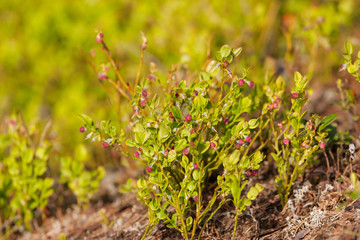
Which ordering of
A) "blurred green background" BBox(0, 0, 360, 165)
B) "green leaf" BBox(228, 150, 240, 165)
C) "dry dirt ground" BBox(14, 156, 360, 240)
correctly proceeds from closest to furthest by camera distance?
"green leaf" BBox(228, 150, 240, 165) < "dry dirt ground" BBox(14, 156, 360, 240) < "blurred green background" BBox(0, 0, 360, 165)

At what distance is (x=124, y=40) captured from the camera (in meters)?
4.35

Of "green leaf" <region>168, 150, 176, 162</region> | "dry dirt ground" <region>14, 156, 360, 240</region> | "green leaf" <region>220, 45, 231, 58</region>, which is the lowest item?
"dry dirt ground" <region>14, 156, 360, 240</region>

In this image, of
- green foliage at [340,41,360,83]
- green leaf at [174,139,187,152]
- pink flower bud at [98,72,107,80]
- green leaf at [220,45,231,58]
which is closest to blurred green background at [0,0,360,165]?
pink flower bud at [98,72,107,80]

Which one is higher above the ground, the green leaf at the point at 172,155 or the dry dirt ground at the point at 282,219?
the green leaf at the point at 172,155

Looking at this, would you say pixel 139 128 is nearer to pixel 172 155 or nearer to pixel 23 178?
pixel 172 155

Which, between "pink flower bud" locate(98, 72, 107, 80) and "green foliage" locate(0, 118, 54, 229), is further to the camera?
"green foliage" locate(0, 118, 54, 229)

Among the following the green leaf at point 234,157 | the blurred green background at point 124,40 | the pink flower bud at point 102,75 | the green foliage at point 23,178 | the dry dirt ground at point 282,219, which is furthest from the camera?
the blurred green background at point 124,40

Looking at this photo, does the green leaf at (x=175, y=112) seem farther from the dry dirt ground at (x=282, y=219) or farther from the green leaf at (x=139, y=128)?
the dry dirt ground at (x=282, y=219)

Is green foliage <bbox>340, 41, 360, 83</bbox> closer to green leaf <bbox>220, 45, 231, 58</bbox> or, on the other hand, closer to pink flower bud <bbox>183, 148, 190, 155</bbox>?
green leaf <bbox>220, 45, 231, 58</bbox>

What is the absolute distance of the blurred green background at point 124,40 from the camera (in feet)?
9.96

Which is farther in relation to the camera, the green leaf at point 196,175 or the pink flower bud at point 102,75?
the pink flower bud at point 102,75

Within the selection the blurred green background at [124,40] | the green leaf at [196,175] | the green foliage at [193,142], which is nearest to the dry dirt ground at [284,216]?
the green foliage at [193,142]

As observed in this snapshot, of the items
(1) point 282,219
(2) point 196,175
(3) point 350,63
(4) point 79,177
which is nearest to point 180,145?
(2) point 196,175

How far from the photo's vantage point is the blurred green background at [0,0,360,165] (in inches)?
120
